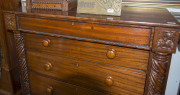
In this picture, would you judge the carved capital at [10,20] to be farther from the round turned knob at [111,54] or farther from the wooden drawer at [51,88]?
the round turned knob at [111,54]

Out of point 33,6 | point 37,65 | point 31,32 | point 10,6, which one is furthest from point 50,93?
point 10,6

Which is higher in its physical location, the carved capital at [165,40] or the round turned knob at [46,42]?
the carved capital at [165,40]

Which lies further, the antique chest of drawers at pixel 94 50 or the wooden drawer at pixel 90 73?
the wooden drawer at pixel 90 73

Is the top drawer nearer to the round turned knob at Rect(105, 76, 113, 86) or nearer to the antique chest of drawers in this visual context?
the antique chest of drawers

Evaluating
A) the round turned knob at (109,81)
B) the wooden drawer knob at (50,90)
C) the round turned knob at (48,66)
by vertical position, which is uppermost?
the round turned knob at (48,66)

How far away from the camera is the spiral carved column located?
3.82ft

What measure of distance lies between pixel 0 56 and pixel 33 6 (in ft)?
1.86

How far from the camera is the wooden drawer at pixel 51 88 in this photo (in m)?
1.14

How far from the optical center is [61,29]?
0.99m

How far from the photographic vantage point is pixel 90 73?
41.2 inches

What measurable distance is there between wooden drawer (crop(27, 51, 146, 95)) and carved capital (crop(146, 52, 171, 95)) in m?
0.05

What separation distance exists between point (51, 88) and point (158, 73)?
802 mm

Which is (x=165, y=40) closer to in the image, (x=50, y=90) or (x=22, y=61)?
(x=50, y=90)

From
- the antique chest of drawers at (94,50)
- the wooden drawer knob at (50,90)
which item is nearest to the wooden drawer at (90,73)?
the antique chest of drawers at (94,50)
